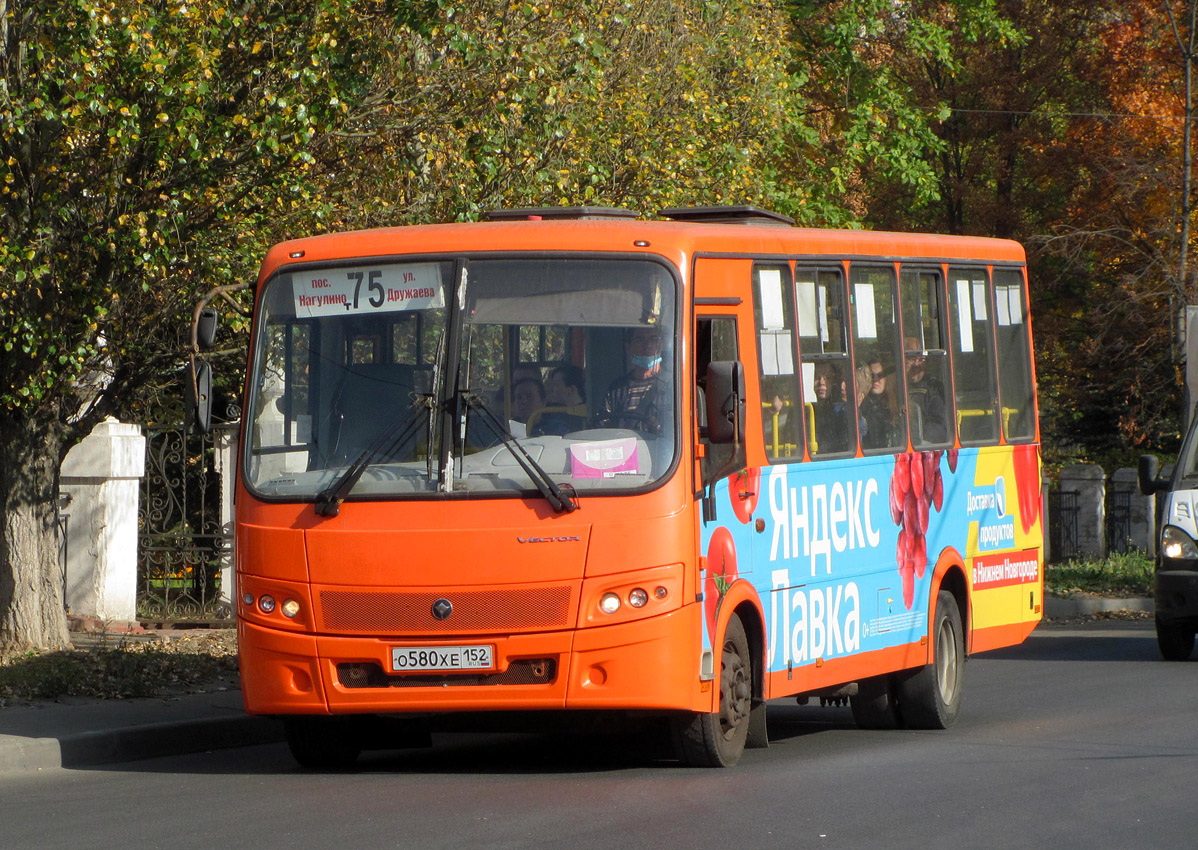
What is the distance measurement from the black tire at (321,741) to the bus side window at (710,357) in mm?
2385

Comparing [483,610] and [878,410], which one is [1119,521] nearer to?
[878,410]

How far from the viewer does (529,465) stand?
9.50 metres

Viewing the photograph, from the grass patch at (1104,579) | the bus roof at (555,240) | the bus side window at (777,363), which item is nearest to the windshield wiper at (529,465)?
the bus roof at (555,240)

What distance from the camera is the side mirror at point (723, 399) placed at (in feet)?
30.6

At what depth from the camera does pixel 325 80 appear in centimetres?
1313

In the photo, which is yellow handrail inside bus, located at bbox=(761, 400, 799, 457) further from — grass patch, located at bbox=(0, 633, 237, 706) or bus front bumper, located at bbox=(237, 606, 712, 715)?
grass patch, located at bbox=(0, 633, 237, 706)

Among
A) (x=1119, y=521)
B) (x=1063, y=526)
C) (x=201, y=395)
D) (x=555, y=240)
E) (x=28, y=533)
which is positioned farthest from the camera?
(x=1119, y=521)

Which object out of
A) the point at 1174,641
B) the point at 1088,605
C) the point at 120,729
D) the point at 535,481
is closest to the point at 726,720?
the point at 535,481

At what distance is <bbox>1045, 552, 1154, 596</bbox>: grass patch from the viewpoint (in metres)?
25.2

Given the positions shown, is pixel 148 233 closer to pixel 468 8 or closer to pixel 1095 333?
pixel 468 8

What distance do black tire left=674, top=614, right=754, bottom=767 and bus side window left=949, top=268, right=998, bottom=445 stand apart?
11.6 feet

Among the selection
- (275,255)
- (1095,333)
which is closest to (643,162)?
(275,255)

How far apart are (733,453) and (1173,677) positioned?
7114 millimetres

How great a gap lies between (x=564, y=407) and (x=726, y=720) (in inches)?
70.2
